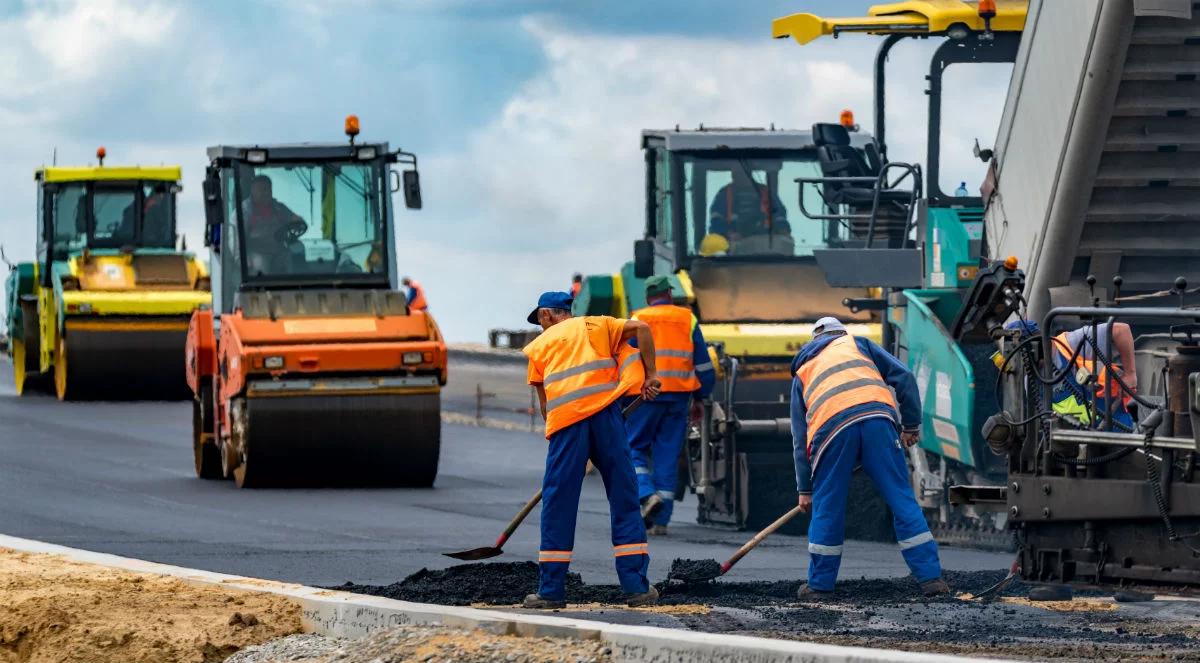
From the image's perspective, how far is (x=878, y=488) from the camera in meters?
10.6

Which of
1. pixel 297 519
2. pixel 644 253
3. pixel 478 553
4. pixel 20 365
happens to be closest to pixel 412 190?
pixel 644 253

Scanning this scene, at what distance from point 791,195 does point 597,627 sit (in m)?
9.65

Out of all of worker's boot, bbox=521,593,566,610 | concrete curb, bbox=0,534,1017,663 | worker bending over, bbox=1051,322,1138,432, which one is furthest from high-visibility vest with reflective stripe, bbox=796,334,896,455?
concrete curb, bbox=0,534,1017,663

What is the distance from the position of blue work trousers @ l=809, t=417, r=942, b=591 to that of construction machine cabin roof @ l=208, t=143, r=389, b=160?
782cm

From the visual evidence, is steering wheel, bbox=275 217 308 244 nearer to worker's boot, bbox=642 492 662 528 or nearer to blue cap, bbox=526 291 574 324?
worker's boot, bbox=642 492 662 528

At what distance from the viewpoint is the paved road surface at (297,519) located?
12203 millimetres

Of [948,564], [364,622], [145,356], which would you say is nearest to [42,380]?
[145,356]

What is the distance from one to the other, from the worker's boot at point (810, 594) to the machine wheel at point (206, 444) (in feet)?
28.2

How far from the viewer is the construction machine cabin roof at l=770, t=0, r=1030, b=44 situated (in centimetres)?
1388

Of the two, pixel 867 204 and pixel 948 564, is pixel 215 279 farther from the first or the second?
pixel 948 564

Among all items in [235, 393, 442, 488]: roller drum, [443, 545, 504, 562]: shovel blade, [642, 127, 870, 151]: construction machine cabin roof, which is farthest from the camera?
[642, 127, 870, 151]: construction machine cabin roof

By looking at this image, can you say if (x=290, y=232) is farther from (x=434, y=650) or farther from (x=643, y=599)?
(x=434, y=650)

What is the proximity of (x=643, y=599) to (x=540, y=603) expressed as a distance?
508 millimetres

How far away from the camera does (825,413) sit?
423 inches
